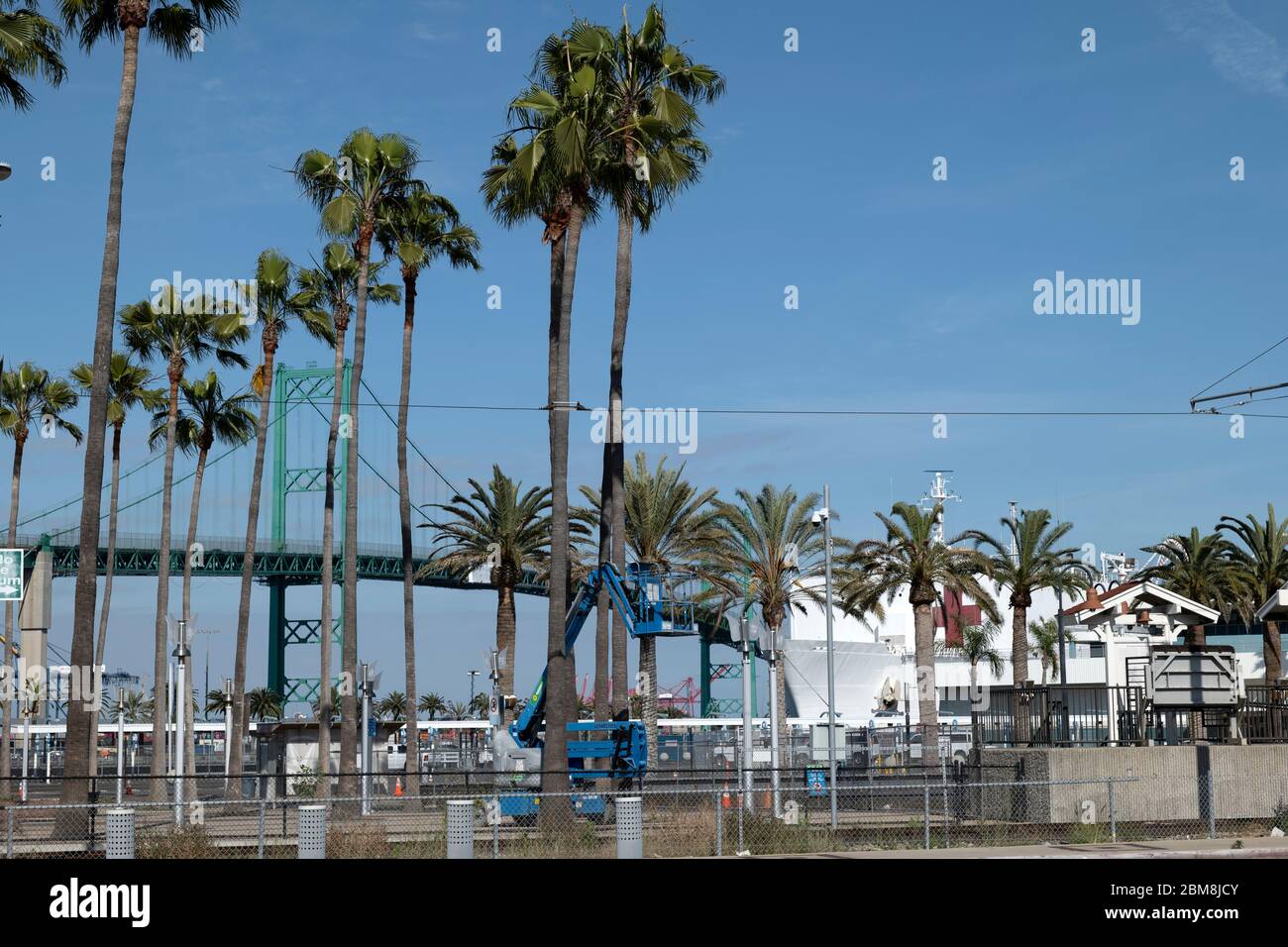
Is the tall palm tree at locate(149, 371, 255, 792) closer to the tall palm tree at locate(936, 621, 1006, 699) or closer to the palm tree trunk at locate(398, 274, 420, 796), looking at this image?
the palm tree trunk at locate(398, 274, 420, 796)

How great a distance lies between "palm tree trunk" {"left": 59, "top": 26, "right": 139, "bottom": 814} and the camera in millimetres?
27625

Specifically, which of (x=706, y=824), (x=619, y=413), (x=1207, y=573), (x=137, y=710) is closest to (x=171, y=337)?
(x=619, y=413)

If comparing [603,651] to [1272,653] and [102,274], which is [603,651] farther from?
[1272,653]

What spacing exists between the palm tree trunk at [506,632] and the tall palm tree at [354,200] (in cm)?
845

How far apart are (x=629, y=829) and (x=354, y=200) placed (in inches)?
1086

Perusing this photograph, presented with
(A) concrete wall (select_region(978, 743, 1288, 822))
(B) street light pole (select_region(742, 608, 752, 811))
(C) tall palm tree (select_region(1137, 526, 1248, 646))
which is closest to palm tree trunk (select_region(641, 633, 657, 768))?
(B) street light pole (select_region(742, 608, 752, 811))

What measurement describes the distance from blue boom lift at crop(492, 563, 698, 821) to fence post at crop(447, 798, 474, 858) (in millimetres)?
11065

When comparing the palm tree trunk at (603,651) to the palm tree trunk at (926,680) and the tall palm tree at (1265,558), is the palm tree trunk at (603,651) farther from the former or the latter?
the tall palm tree at (1265,558)

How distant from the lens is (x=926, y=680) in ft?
169

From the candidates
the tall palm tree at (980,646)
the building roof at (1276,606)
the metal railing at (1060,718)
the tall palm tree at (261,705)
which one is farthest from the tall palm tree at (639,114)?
the tall palm tree at (261,705)

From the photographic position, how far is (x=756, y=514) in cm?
5138

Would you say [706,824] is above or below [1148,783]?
below
